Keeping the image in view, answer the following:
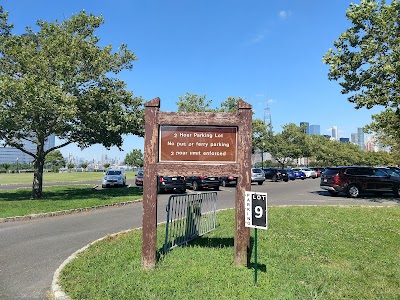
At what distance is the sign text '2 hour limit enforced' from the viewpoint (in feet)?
19.8

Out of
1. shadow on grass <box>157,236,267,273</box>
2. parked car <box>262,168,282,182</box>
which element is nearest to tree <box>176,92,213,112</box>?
parked car <box>262,168,282,182</box>

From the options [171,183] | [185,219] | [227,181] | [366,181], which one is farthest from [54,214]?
[227,181]

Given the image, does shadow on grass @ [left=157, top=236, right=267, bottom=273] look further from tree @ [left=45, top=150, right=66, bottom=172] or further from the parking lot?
tree @ [left=45, top=150, right=66, bottom=172]

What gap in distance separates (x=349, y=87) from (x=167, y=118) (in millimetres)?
15194

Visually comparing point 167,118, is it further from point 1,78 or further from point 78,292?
point 1,78

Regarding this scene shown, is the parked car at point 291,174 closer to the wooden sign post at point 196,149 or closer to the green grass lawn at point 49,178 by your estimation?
the green grass lawn at point 49,178

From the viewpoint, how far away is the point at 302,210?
12203 millimetres

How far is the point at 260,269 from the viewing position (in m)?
5.51

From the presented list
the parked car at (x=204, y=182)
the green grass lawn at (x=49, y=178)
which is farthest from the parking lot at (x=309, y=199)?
the green grass lawn at (x=49, y=178)

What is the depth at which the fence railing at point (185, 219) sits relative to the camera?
7.15m

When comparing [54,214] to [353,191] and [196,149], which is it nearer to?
[196,149]

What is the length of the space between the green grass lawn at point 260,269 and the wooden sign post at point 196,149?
65cm

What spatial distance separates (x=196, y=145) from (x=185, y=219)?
241 cm

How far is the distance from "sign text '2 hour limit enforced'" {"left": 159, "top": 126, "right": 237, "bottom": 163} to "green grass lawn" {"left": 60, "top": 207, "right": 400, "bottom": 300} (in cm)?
184
